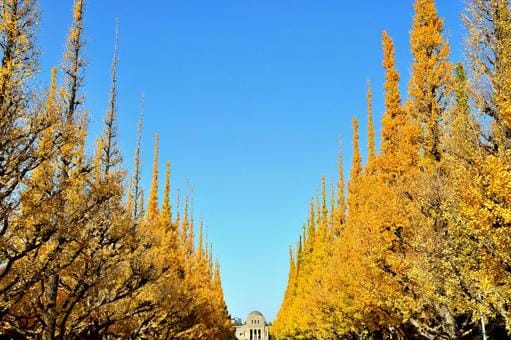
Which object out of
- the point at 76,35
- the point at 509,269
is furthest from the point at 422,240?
the point at 76,35

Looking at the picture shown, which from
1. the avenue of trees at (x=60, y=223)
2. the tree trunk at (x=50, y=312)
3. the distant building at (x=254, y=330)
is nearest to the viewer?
the avenue of trees at (x=60, y=223)

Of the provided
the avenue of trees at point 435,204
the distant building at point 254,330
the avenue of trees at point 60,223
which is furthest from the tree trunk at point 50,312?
the distant building at point 254,330

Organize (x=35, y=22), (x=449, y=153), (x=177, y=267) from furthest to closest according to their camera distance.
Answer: (x=177, y=267), (x=449, y=153), (x=35, y=22)

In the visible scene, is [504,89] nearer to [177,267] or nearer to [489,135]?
[489,135]

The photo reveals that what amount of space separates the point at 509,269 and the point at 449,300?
2.80 metres

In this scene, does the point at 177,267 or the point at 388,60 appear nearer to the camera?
the point at 388,60

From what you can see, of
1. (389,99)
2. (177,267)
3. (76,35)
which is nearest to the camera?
(76,35)

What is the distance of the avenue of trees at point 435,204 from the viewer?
921cm

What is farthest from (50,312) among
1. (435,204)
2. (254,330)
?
(254,330)

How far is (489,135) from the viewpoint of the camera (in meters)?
10.4

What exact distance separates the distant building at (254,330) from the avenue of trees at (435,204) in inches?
3173

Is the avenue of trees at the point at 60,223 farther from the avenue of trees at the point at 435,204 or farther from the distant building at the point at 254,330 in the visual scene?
the distant building at the point at 254,330

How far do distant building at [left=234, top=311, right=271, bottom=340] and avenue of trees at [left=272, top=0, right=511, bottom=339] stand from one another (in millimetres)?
80595

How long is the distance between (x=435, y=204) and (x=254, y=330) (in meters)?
94.7
